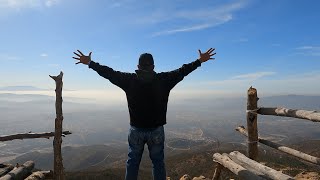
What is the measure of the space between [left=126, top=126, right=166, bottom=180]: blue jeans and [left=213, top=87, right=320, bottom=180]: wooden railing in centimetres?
214

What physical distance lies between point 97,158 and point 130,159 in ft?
476

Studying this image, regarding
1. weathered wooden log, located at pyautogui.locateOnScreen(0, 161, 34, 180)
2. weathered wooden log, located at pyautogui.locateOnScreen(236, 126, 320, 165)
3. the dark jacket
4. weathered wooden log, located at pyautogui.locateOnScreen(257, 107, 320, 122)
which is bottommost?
weathered wooden log, located at pyautogui.locateOnScreen(0, 161, 34, 180)

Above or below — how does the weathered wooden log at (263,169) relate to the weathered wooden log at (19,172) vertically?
above

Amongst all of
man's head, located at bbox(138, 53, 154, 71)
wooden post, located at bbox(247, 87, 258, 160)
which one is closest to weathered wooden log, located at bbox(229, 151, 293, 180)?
wooden post, located at bbox(247, 87, 258, 160)

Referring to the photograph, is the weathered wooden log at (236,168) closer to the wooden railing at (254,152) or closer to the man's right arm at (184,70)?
the wooden railing at (254,152)

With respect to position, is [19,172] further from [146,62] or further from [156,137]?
[146,62]

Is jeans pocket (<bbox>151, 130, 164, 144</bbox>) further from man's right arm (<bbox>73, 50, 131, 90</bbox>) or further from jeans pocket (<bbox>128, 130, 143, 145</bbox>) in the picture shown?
man's right arm (<bbox>73, 50, 131, 90</bbox>)

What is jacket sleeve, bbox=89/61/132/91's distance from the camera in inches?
241

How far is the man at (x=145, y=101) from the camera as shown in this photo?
609cm

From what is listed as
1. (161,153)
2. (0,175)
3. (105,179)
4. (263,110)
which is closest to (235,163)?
(263,110)

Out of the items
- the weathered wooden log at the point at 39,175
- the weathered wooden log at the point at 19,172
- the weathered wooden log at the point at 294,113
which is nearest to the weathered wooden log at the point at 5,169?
the weathered wooden log at the point at 19,172

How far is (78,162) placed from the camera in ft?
468

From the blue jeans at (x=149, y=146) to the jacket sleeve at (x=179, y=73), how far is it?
97 centimetres

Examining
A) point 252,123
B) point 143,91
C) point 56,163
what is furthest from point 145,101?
point 56,163
